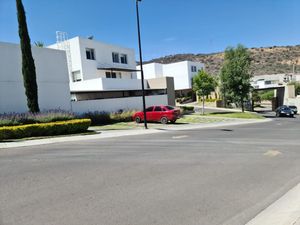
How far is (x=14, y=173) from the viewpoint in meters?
7.36

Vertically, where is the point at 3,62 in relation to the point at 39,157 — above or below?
above

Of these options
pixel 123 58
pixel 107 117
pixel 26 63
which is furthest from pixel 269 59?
pixel 26 63

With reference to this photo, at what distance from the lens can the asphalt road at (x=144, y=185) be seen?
14.9ft

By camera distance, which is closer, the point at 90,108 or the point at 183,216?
the point at 183,216

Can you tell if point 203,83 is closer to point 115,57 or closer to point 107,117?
point 115,57

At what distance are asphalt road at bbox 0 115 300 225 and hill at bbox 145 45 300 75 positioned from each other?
90.8 meters

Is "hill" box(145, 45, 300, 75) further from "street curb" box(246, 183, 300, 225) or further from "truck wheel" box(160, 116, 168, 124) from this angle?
"street curb" box(246, 183, 300, 225)

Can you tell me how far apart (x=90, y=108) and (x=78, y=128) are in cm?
799

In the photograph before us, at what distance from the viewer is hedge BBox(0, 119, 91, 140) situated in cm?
1437

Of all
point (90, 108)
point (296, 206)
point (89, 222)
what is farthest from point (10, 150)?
point (90, 108)

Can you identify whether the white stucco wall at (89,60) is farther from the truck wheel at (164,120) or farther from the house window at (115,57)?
the truck wheel at (164,120)

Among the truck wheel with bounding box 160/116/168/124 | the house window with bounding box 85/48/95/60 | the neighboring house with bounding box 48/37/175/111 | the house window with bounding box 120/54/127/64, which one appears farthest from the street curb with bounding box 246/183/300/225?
the house window with bounding box 120/54/127/64

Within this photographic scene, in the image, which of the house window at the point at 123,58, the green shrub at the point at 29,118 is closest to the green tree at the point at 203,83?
the house window at the point at 123,58

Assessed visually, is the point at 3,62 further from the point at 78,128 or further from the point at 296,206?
the point at 296,206
